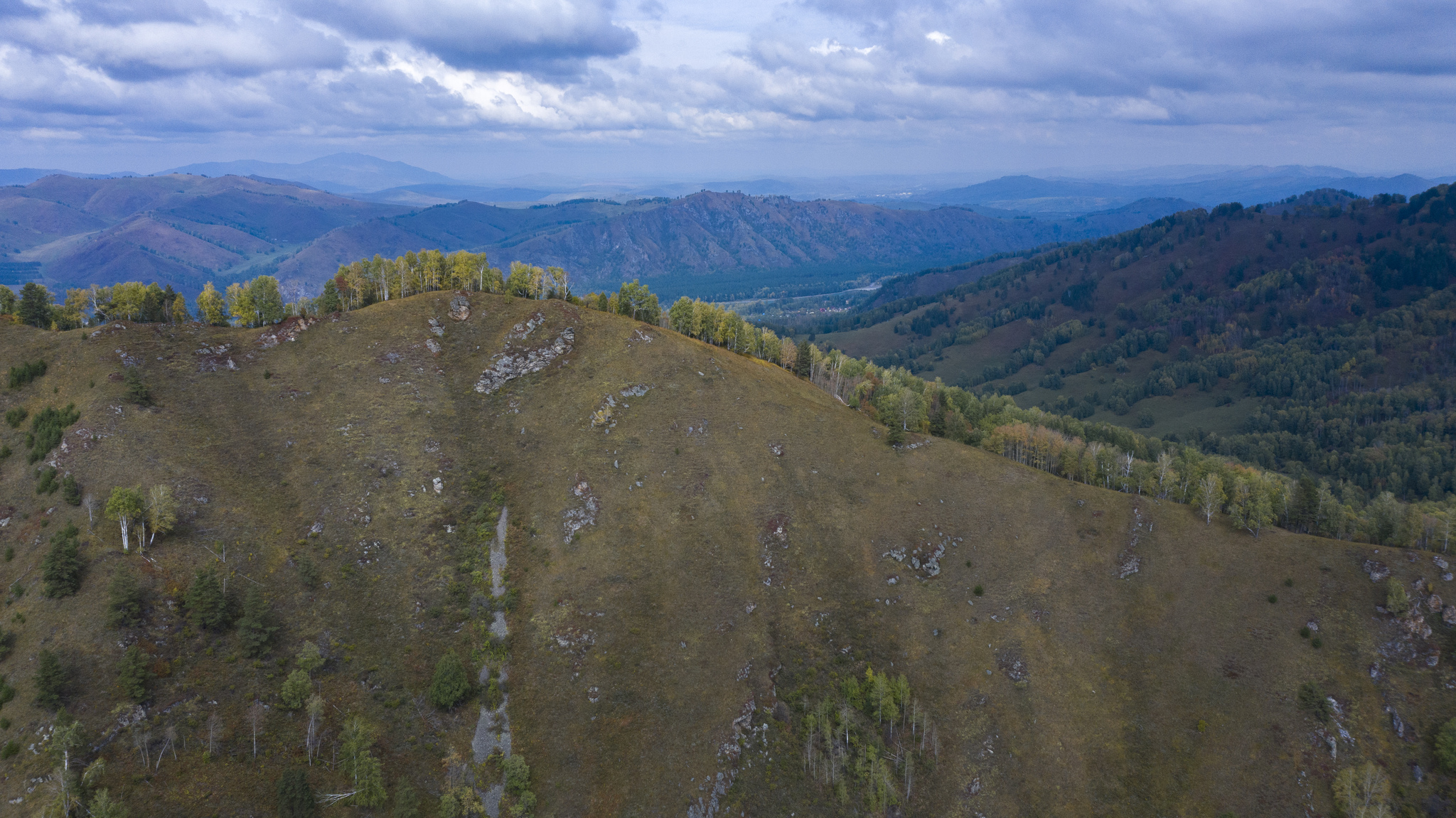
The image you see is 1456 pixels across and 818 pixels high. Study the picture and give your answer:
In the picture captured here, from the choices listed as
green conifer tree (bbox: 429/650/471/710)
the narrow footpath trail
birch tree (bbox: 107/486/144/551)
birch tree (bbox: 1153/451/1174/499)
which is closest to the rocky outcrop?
the narrow footpath trail

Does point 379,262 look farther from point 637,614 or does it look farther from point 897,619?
point 897,619

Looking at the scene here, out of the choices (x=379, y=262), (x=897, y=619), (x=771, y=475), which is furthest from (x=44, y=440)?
(x=897, y=619)

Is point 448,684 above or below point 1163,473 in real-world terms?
below

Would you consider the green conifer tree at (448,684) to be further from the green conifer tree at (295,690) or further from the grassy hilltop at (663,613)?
the green conifer tree at (295,690)

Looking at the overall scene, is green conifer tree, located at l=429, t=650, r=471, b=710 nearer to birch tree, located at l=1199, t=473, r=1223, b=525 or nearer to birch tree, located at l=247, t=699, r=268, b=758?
birch tree, located at l=247, t=699, r=268, b=758

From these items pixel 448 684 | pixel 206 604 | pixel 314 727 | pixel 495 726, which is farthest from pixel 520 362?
pixel 314 727

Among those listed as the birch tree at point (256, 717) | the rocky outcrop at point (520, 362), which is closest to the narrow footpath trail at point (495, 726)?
the birch tree at point (256, 717)

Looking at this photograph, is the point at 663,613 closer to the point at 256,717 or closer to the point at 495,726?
the point at 495,726

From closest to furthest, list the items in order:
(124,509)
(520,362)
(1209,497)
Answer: (124,509)
(1209,497)
(520,362)

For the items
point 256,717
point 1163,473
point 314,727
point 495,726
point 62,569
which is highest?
point 1163,473

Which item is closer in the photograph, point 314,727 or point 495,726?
point 314,727
